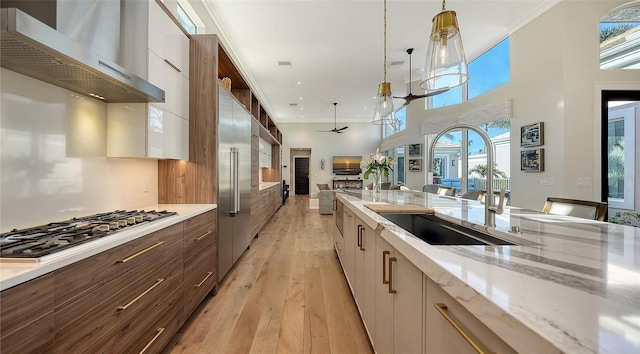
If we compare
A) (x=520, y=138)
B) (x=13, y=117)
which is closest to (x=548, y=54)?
(x=520, y=138)

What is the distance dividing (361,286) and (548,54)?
436 cm

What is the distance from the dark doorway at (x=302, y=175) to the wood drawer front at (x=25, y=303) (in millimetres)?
11413

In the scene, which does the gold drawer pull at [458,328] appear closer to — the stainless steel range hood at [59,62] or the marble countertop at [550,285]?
the marble countertop at [550,285]

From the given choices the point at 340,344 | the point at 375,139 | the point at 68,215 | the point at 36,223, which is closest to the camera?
the point at 36,223

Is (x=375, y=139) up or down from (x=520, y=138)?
up

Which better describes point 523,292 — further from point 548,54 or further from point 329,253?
point 548,54

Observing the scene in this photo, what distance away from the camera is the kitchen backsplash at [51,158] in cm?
123

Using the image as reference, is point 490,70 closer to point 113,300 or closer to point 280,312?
point 280,312

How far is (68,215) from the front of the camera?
5.08ft

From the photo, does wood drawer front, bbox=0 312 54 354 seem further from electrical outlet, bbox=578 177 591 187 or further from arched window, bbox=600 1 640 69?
arched window, bbox=600 1 640 69

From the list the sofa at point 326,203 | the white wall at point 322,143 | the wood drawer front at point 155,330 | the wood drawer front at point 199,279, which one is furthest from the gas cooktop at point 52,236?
the white wall at point 322,143

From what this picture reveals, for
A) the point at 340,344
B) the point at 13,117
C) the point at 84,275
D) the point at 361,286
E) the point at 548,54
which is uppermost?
the point at 548,54

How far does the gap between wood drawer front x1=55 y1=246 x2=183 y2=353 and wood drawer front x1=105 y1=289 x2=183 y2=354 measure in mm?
42

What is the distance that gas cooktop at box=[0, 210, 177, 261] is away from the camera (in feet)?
2.95
